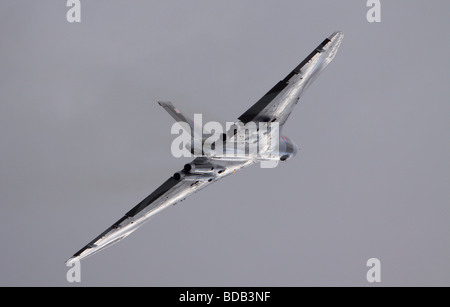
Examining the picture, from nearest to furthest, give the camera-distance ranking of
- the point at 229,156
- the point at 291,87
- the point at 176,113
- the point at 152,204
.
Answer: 1. the point at 176,113
2. the point at 291,87
3. the point at 229,156
4. the point at 152,204

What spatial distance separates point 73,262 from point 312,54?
21.7 m

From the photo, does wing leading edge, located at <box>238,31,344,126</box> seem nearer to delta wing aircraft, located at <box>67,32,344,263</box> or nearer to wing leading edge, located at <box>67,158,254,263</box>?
delta wing aircraft, located at <box>67,32,344,263</box>

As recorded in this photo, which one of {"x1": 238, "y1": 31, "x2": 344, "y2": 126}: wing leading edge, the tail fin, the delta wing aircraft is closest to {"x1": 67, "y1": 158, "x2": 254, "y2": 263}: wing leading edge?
the delta wing aircraft

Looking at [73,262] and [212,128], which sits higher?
[212,128]

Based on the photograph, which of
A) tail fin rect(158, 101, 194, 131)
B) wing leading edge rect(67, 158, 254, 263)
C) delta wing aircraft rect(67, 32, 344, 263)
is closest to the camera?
tail fin rect(158, 101, 194, 131)

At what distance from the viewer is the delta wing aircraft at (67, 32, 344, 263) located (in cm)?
4622

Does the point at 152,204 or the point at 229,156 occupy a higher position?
the point at 229,156

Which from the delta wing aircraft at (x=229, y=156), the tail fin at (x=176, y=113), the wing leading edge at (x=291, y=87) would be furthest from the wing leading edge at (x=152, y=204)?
the tail fin at (x=176, y=113)

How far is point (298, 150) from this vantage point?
189 feet

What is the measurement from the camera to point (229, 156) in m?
50.0

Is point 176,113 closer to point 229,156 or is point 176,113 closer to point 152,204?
point 229,156

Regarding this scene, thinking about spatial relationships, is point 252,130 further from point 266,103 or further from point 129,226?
point 129,226

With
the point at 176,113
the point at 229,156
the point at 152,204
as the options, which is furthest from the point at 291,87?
the point at 152,204

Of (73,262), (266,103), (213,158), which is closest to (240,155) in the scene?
(213,158)
